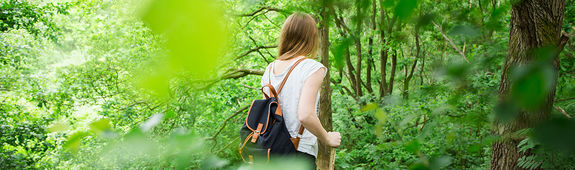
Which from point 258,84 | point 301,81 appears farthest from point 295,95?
point 258,84

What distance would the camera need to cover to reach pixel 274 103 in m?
1.45

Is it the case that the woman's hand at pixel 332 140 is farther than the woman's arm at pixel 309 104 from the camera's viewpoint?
Yes

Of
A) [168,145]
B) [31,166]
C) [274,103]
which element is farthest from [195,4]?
[31,166]

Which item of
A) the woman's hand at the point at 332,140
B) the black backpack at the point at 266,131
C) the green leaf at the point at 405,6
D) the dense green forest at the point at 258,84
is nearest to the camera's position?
the dense green forest at the point at 258,84

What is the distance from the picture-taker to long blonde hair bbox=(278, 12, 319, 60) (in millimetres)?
1590

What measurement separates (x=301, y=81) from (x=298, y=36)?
0.74 ft

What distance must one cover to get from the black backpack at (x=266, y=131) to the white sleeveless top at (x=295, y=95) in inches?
3.0

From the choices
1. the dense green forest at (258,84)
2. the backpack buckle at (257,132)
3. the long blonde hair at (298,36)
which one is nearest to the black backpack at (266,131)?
the backpack buckle at (257,132)

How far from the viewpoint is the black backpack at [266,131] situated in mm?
1408

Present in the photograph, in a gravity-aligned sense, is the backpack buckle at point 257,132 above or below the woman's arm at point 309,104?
below

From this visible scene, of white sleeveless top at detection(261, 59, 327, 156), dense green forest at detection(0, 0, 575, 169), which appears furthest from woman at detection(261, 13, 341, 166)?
dense green forest at detection(0, 0, 575, 169)

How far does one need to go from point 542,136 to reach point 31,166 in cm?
872

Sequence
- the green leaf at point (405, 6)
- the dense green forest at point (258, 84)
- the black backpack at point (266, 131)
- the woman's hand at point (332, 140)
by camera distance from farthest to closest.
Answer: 1. the woman's hand at point (332, 140)
2. the black backpack at point (266, 131)
3. the green leaf at point (405, 6)
4. the dense green forest at point (258, 84)

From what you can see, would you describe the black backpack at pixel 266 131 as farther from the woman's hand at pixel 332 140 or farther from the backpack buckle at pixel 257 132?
the woman's hand at pixel 332 140
